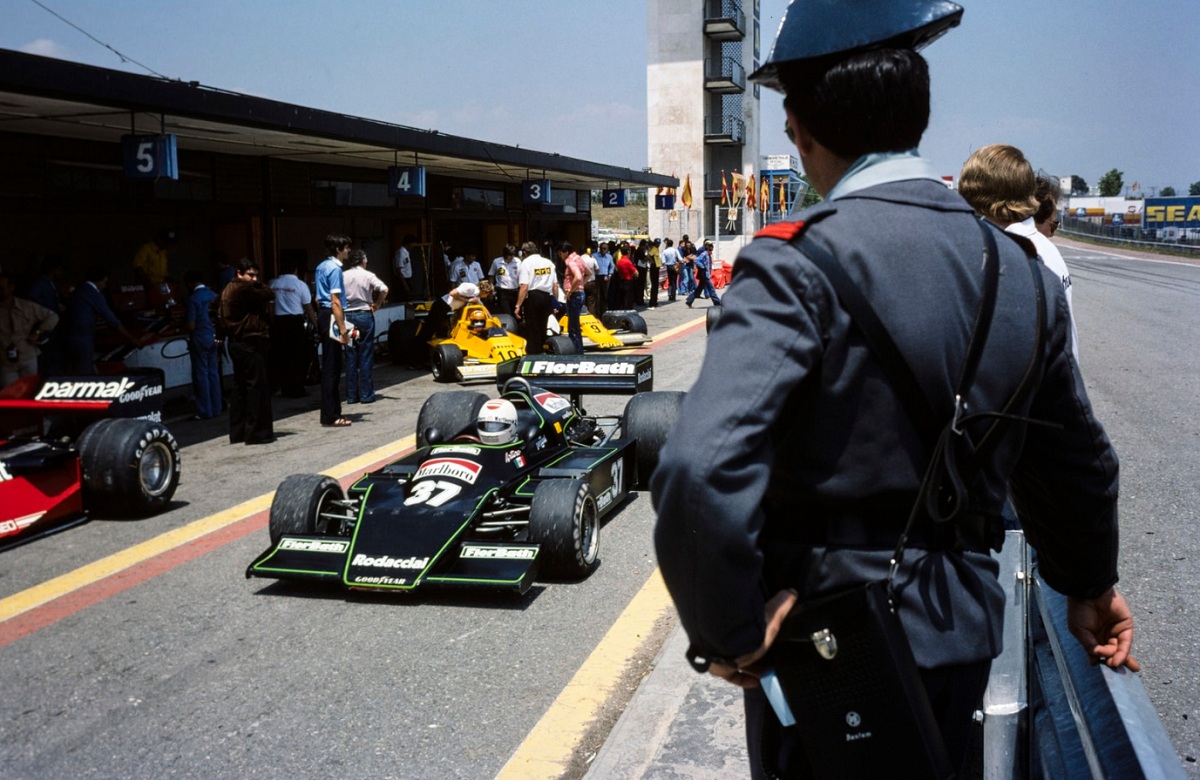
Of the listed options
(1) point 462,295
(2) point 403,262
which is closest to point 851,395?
(1) point 462,295

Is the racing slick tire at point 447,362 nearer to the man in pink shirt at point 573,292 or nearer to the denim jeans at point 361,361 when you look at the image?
the denim jeans at point 361,361

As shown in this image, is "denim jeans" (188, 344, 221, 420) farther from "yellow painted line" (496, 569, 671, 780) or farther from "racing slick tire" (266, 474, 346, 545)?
"yellow painted line" (496, 569, 671, 780)

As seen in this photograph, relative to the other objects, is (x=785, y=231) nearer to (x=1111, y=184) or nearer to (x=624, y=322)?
(x=624, y=322)

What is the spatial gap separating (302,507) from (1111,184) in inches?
5435

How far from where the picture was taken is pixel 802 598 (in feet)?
5.32

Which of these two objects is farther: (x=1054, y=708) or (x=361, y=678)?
(x=361, y=678)

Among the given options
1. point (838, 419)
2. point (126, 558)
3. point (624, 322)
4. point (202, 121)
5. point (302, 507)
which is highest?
point (202, 121)

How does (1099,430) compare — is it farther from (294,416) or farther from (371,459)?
(294,416)

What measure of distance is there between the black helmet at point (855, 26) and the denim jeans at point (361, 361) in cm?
1025

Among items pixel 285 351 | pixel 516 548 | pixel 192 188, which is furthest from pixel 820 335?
pixel 192 188

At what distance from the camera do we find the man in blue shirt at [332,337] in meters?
10.9

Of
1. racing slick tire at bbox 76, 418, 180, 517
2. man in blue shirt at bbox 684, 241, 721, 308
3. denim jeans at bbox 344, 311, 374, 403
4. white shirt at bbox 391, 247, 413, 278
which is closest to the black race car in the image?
racing slick tire at bbox 76, 418, 180, 517

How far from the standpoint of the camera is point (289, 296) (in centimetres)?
1345

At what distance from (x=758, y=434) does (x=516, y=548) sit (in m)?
3.98
